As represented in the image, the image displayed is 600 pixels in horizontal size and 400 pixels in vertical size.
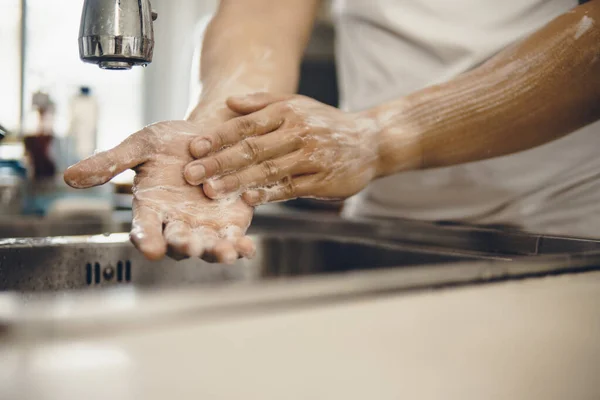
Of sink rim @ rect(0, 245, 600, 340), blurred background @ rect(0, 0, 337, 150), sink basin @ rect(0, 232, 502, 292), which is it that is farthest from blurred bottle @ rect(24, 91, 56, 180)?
sink rim @ rect(0, 245, 600, 340)

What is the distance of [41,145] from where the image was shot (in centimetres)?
170

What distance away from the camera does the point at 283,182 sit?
77 centimetres

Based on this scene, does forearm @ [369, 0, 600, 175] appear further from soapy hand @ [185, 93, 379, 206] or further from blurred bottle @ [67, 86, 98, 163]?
blurred bottle @ [67, 86, 98, 163]

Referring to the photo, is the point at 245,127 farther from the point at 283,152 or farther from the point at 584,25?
the point at 584,25

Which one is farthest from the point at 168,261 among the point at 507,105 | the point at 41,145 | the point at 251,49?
the point at 41,145

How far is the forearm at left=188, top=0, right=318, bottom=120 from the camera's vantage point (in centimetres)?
92

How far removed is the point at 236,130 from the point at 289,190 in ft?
0.32

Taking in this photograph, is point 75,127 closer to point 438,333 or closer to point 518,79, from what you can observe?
point 518,79

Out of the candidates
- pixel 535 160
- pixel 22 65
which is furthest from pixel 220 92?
pixel 22 65

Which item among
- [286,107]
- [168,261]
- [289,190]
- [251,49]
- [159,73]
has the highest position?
[159,73]

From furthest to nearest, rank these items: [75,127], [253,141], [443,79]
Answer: [75,127] → [443,79] → [253,141]

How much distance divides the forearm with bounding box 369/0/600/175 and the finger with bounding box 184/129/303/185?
5.2 inches

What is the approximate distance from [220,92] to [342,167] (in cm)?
23

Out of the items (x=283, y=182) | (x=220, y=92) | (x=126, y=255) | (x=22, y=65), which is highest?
(x=22, y=65)
